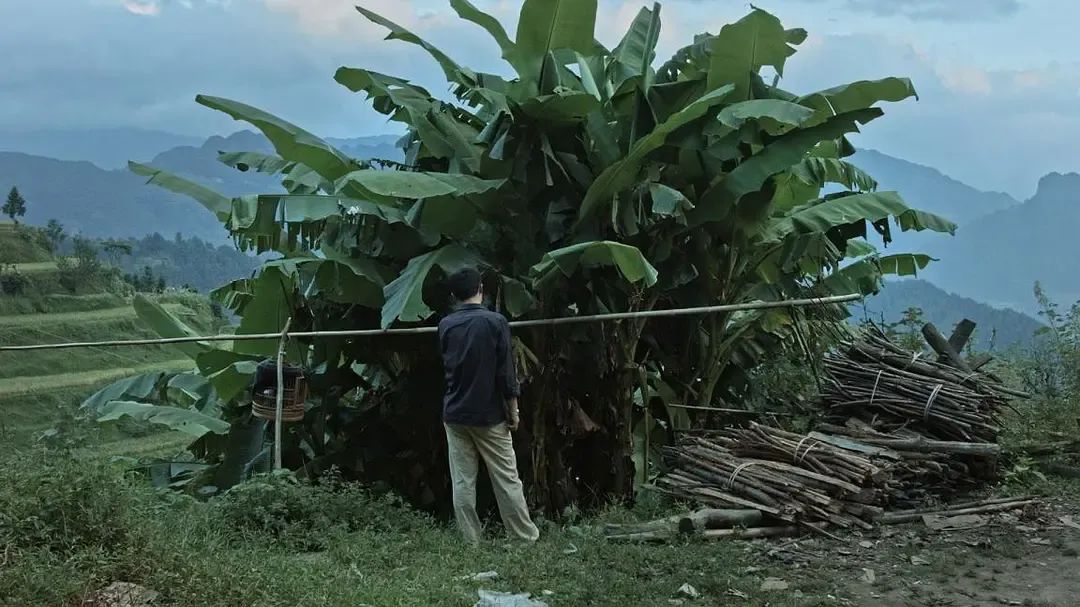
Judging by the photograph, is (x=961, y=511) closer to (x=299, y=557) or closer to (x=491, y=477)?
(x=491, y=477)

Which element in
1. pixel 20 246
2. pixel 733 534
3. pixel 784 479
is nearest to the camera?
pixel 733 534

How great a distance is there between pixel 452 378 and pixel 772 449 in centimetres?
231

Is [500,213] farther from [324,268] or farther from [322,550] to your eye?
[322,550]

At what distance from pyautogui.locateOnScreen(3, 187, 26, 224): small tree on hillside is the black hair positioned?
17347 millimetres

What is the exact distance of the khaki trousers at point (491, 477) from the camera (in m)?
5.98

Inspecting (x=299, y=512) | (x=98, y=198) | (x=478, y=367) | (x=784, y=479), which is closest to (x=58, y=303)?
(x=299, y=512)

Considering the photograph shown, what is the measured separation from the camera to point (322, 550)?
5.32 metres

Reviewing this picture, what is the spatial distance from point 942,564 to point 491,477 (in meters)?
2.69

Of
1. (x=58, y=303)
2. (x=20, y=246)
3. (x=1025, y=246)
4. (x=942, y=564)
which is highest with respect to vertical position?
(x=1025, y=246)

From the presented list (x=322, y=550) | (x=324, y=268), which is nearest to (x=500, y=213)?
(x=324, y=268)

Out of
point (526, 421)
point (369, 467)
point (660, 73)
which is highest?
point (660, 73)

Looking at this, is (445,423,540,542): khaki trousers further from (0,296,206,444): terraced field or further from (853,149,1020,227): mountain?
(853,149,1020,227): mountain

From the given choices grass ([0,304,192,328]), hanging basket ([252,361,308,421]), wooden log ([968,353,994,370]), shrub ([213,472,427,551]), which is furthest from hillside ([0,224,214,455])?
wooden log ([968,353,994,370])

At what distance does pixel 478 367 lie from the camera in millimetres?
5820
